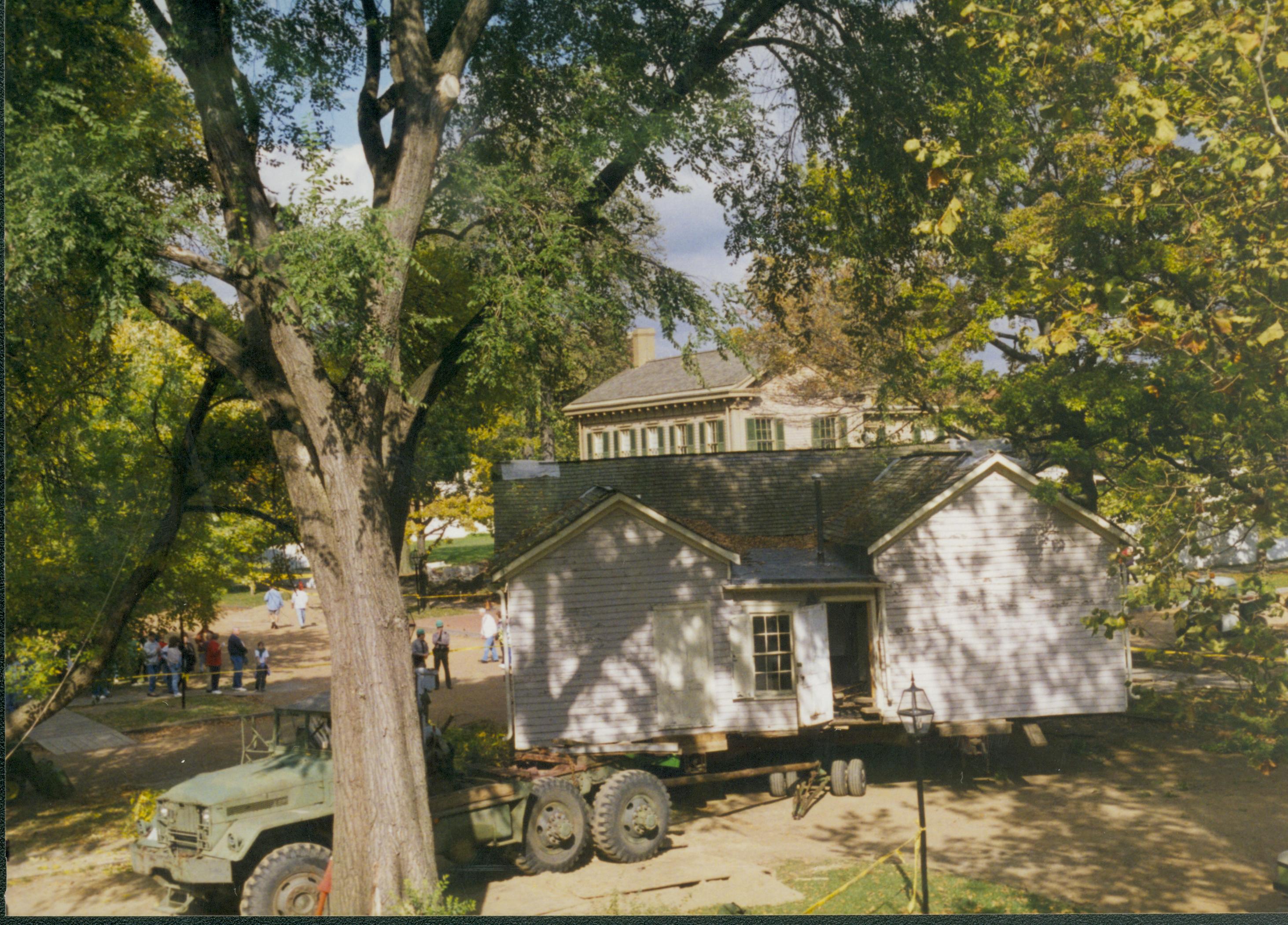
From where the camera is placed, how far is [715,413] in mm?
17234

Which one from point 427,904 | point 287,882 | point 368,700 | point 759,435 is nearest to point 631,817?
point 427,904

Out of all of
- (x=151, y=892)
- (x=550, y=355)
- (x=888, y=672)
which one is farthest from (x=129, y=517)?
(x=888, y=672)

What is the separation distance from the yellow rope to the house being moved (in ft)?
10.0

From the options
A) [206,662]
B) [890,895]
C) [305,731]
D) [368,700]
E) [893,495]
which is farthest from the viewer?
[206,662]

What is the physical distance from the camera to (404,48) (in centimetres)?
1029

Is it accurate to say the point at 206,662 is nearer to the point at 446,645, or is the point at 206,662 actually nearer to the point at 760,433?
the point at 446,645

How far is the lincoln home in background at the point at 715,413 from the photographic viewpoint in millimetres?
17000

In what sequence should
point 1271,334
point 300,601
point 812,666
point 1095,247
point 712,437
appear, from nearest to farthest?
point 1271,334 < point 1095,247 < point 812,666 < point 712,437 < point 300,601

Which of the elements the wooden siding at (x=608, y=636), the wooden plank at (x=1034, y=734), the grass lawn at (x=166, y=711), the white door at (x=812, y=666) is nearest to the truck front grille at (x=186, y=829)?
the wooden siding at (x=608, y=636)

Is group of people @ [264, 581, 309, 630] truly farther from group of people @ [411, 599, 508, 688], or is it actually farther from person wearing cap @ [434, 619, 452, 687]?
person wearing cap @ [434, 619, 452, 687]

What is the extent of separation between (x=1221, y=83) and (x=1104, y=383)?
7777mm

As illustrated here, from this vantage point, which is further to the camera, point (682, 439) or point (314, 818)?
point (682, 439)

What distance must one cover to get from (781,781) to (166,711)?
48.2ft

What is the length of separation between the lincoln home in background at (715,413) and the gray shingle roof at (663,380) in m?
0.02
